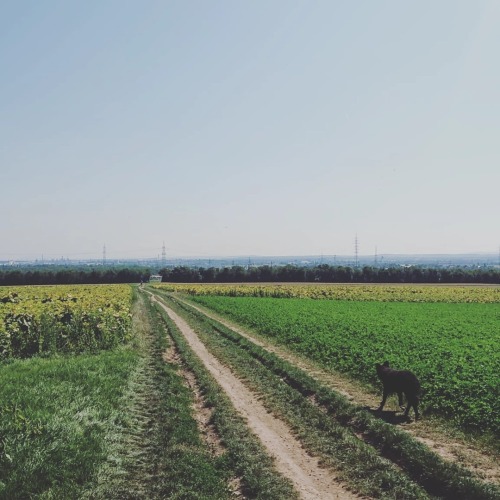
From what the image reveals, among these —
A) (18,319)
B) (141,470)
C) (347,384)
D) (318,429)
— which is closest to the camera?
(141,470)

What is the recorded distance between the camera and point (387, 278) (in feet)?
403

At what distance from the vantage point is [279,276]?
128 meters

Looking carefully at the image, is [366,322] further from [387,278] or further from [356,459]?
[387,278]

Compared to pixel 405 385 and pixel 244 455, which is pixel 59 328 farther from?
pixel 405 385

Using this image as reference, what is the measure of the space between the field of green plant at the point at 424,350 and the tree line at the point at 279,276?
89.6m

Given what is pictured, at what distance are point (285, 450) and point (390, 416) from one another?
380 cm

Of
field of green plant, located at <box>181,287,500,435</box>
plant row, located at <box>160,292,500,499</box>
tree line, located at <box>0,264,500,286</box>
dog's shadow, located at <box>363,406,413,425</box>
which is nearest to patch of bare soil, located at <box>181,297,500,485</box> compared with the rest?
dog's shadow, located at <box>363,406,413,425</box>

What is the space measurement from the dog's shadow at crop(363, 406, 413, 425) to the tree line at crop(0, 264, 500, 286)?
113m

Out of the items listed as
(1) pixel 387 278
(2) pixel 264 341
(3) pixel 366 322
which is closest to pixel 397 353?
(2) pixel 264 341

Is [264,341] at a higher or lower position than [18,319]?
lower

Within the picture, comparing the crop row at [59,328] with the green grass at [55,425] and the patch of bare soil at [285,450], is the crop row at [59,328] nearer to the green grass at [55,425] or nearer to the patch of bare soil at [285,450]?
the green grass at [55,425]

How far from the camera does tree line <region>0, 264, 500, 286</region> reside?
121500 mm

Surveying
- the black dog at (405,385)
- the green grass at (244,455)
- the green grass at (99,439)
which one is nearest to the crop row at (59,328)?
the green grass at (99,439)

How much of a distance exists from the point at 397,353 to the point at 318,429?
30.8 ft
